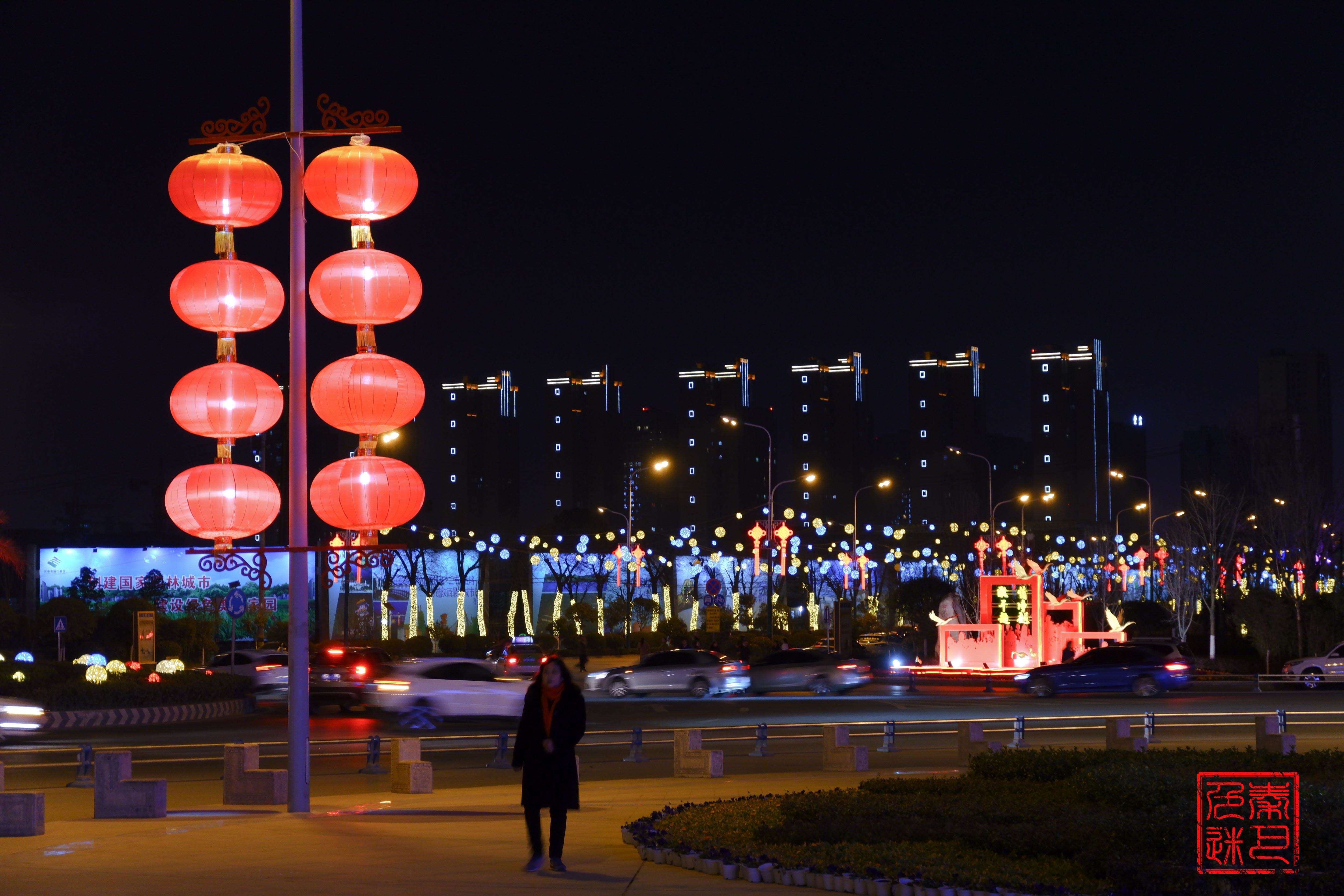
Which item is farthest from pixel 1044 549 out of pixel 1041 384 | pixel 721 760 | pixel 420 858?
pixel 420 858

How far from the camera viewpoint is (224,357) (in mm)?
13289

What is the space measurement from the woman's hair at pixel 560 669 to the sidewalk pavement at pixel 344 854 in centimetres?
123

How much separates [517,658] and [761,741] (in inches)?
918

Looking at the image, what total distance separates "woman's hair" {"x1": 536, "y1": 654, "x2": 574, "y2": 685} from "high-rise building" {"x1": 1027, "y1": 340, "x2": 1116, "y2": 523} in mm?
112633

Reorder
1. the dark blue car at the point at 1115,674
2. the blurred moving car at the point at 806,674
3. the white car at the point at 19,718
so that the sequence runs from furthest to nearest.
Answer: the blurred moving car at the point at 806,674 < the dark blue car at the point at 1115,674 < the white car at the point at 19,718

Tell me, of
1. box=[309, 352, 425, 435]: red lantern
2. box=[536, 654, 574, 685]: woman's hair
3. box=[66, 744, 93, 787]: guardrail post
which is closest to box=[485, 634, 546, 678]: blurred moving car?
box=[66, 744, 93, 787]: guardrail post

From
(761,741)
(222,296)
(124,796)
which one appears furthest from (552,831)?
(761,741)

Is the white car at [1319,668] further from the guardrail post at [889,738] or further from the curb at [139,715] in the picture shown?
the curb at [139,715]

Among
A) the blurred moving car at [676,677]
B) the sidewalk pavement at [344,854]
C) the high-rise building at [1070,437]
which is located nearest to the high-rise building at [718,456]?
the high-rise building at [1070,437]

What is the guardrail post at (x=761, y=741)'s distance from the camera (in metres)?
18.5

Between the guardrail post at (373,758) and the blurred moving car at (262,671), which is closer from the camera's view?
the guardrail post at (373,758)

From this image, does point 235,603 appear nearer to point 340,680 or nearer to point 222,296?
point 340,680

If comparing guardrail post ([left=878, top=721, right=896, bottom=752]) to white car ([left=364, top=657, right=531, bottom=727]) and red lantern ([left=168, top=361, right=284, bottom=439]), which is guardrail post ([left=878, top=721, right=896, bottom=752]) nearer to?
white car ([left=364, top=657, right=531, bottom=727])

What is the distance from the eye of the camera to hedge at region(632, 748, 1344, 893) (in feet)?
25.5
